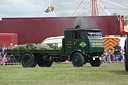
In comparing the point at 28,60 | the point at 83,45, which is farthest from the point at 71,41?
the point at 28,60

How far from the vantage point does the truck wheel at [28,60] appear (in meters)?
24.9

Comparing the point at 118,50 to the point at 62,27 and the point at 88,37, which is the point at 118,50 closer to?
the point at 88,37

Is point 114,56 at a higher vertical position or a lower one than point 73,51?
lower

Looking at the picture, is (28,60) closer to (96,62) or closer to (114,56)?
(96,62)

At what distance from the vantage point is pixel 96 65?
25.0 m

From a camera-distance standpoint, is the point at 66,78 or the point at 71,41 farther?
the point at 71,41

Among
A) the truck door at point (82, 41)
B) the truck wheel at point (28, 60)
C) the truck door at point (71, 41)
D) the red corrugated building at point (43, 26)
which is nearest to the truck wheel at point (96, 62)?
the truck door at point (82, 41)

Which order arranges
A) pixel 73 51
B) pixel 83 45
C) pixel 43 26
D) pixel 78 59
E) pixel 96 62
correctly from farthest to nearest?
pixel 43 26, pixel 96 62, pixel 83 45, pixel 73 51, pixel 78 59

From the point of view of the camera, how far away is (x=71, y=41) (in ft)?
79.4

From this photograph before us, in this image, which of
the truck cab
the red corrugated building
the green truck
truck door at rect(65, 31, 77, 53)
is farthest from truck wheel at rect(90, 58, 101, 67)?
the red corrugated building

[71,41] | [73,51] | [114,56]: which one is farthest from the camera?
[114,56]

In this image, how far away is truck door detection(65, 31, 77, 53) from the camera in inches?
950

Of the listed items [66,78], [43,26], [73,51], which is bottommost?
[66,78]

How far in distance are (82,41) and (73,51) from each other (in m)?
0.82
